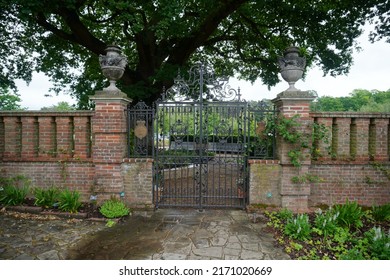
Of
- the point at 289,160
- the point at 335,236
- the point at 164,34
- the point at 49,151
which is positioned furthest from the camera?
the point at 164,34

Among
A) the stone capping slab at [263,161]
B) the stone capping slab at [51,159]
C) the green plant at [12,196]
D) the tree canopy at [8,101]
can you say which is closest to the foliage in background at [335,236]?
the stone capping slab at [263,161]

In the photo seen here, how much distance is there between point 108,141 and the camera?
5.50 metres

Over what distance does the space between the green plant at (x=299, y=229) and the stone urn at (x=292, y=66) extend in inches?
109

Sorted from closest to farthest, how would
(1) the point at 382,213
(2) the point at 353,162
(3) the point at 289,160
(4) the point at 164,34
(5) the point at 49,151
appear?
(1) the point at 382,213, (3) the point at 289,160, (2) the point at 353,162, (5) the point at 49,151, (4) the point at 164,34

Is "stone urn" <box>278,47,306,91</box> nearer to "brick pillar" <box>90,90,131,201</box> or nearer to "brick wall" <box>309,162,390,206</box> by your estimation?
"brick wall" <box>309,162,390,206</box>

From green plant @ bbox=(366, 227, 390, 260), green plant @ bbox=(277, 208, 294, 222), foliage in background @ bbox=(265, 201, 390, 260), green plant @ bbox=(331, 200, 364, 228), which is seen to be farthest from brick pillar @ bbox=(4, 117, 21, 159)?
green plant @ bbox=(366, 227, 390, 260)

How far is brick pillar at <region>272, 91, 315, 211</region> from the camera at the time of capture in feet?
17.3

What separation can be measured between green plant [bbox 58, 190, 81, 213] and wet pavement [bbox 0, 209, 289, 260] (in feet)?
1.02

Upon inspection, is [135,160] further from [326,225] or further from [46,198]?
[326,225]

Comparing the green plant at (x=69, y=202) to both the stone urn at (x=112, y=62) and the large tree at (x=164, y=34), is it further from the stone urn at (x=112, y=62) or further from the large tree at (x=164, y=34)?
the large tree at (x=164, y=34)

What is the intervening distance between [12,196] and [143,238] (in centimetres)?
354

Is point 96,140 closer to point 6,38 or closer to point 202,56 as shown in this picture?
point 6,38

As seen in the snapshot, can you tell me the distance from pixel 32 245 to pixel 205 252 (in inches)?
110

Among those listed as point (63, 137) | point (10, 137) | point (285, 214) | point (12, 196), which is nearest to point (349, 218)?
point (285, 214)
